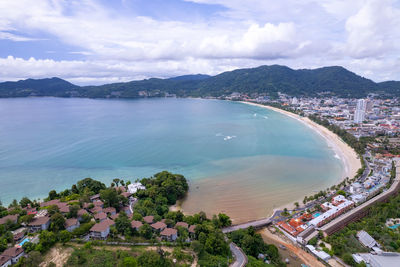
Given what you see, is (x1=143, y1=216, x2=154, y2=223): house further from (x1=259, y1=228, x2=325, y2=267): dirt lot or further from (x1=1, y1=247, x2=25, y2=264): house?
(x1=259, y1=228, x2=325, y2=267): dirt lot

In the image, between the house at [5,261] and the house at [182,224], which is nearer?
the house at [5,261]

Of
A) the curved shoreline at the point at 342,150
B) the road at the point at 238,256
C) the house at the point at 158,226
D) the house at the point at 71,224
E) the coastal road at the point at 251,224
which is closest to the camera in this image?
the road at the point at 238,256

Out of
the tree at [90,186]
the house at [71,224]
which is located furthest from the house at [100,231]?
the tree at [90,186]

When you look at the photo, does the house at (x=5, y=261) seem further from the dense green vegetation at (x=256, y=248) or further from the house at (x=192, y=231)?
the dense green vegetation at (x=256, y=248)

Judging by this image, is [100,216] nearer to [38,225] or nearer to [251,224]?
[38,225]

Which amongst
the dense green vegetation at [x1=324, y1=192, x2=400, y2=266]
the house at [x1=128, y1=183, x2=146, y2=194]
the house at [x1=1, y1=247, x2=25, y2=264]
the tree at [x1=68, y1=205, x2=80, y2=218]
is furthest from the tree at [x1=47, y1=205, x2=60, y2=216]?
the dense green vegetation at [x1=324, y1=192, x2=400, y2=266]

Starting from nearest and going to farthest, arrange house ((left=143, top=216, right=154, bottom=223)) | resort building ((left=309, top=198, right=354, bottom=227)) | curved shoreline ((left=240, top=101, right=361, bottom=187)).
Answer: house ((left=143, top=216, right=154, bottom=223)) → resort building ((left=309, top=198, right=354, bottom=227)) → curved shoreline ((left=240, top=101, right=361, bottom=187))

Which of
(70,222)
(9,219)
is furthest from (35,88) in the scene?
(70,222)
